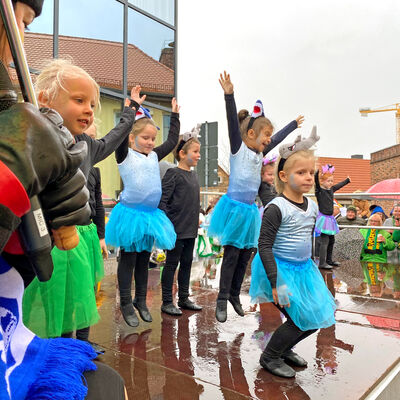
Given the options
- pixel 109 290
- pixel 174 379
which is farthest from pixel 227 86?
pixel 109 290

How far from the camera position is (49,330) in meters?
1.90

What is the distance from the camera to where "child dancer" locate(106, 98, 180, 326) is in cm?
344

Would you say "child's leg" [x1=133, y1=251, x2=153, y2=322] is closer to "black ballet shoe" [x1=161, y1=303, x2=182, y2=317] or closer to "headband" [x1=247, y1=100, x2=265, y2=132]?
"black ballet shoe" [x1=161, y1=303, x2=182, y2=317]

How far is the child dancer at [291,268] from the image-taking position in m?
2.54

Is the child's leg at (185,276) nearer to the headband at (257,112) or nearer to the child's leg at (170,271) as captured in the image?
the child's leg at (170,271)

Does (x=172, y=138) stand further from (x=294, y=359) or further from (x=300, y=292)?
(x=294, y=359)

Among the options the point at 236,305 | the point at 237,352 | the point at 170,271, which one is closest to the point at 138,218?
the point at 170,271

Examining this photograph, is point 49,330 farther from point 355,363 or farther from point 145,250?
point 355,363

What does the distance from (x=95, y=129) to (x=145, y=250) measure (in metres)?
1.20

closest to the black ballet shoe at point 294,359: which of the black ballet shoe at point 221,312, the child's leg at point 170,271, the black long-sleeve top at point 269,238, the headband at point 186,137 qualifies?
the black long-sleeve top at point 269,238

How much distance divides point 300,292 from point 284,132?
6.58 feet

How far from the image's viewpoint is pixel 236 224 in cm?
360

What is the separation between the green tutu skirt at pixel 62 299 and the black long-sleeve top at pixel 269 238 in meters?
1.09

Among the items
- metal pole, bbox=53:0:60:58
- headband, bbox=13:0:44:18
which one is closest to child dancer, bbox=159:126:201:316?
headband, bbox=13:0:44:18
